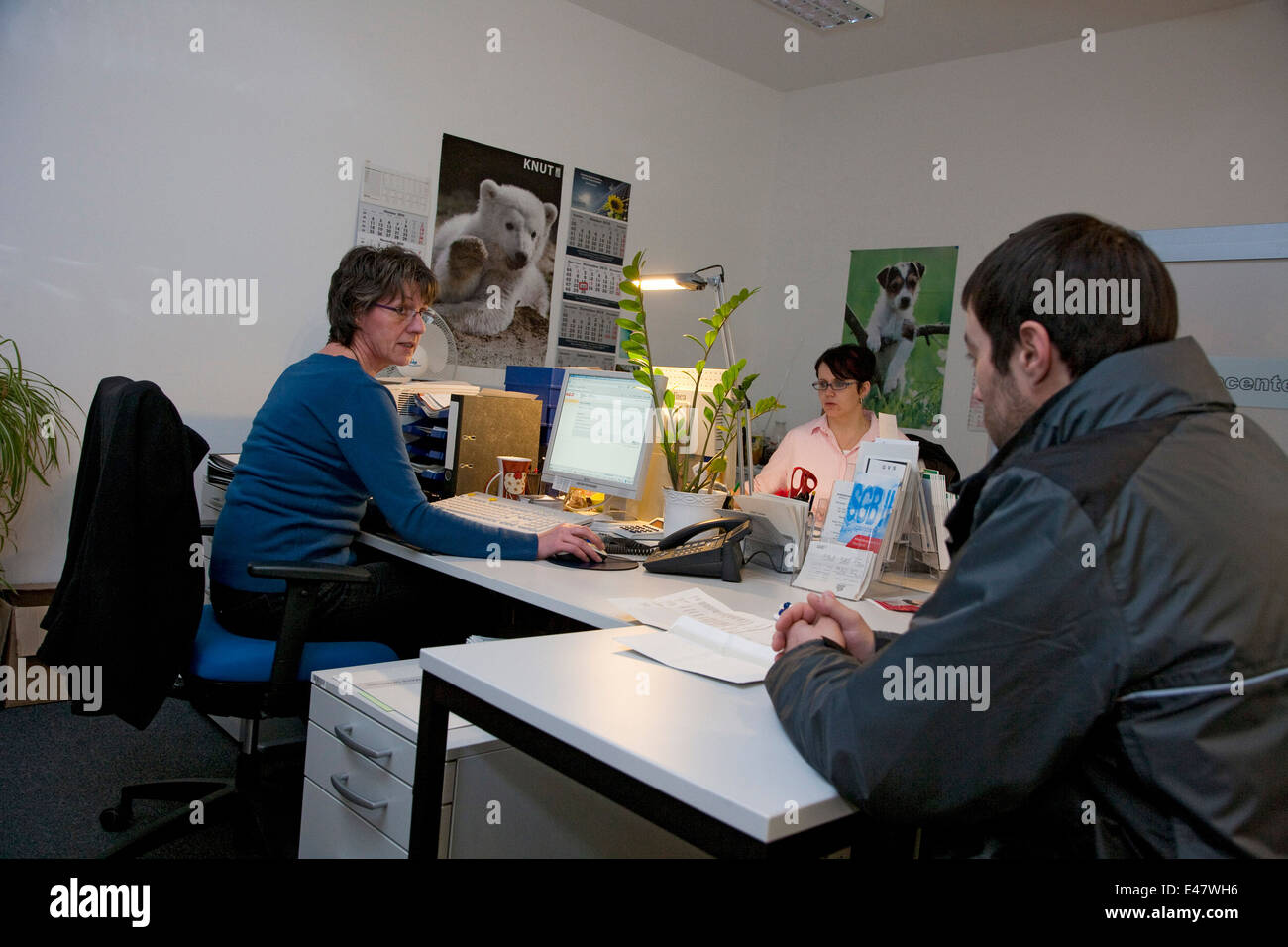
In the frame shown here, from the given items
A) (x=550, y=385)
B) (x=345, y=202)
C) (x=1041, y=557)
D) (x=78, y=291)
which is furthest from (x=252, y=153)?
(x=1041, y=557)

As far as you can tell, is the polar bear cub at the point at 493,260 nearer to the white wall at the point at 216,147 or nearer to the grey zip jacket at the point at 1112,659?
the white wall at the point at 216,147

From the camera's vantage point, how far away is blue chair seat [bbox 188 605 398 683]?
1.94m

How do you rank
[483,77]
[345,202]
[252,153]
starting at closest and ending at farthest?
[252,153] → [345,202] → [483,77]

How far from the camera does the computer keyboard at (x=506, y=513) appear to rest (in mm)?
2350

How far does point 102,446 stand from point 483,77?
265 centimetres

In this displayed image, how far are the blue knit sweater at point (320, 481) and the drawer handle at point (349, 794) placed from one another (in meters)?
0.64

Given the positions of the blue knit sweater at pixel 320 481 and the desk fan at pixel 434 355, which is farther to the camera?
the desk fan at pixel 434 355

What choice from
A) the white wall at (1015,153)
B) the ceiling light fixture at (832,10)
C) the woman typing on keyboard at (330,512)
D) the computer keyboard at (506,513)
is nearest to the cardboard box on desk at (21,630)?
the woman typing on keyboard at (330,512)

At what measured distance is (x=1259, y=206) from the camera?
360cm

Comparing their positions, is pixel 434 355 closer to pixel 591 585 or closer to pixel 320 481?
pixel 320 481

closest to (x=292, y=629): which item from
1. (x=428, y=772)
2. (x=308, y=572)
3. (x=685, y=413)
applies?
(x=308, y=572)

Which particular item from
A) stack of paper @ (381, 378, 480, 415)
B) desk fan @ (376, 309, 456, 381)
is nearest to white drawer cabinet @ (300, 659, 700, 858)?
stack of paper @ (381, 378, 480, 415)

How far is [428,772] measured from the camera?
1325mm
